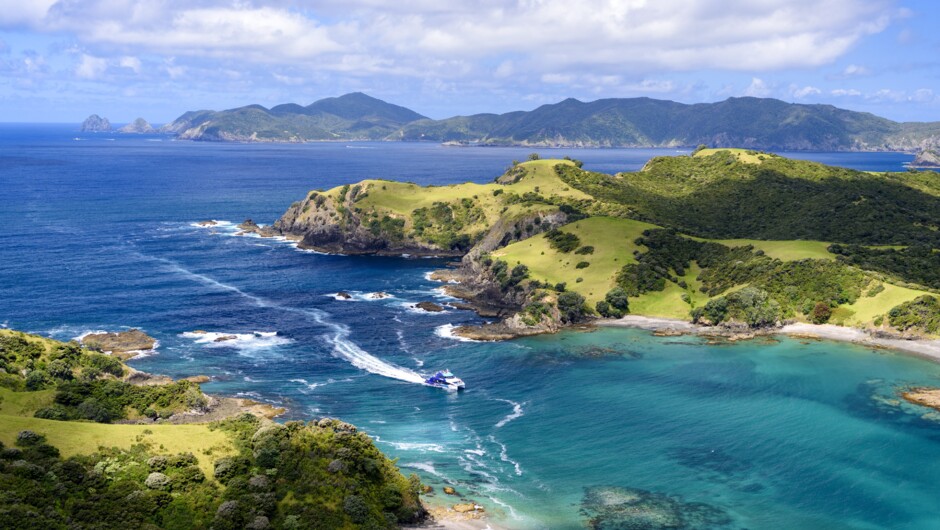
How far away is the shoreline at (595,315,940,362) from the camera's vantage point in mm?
127188

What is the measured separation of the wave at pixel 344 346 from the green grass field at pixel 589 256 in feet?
165

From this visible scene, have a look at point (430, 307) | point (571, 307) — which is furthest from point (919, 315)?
point (430, 307)

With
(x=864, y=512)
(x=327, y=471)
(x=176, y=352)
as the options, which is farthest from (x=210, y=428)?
(x=864, y=512)

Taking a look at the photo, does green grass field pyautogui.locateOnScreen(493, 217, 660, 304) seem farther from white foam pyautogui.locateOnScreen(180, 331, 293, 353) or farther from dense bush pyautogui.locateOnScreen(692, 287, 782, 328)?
white foam pyautogui.locateOnScreen(180, 331, 293, 353)

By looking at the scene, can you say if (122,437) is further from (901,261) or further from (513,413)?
(901,261)

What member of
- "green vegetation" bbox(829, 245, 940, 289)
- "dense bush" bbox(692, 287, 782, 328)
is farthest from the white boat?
"green vegetation" bbox(829, 245, 940, 289)

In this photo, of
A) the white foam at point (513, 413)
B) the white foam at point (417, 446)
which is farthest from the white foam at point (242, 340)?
the white foam at point (513, 413)

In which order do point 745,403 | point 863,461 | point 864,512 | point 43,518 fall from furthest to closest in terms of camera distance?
point 745,403 < point 863,461 < point 864,512 < point 43,518

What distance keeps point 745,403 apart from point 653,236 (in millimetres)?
79553

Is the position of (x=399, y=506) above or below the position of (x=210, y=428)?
below

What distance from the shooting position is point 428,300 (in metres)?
168

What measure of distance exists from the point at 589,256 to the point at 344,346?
69511 mm

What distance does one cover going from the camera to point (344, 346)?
132 metres

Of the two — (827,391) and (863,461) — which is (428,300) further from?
(863,461)
